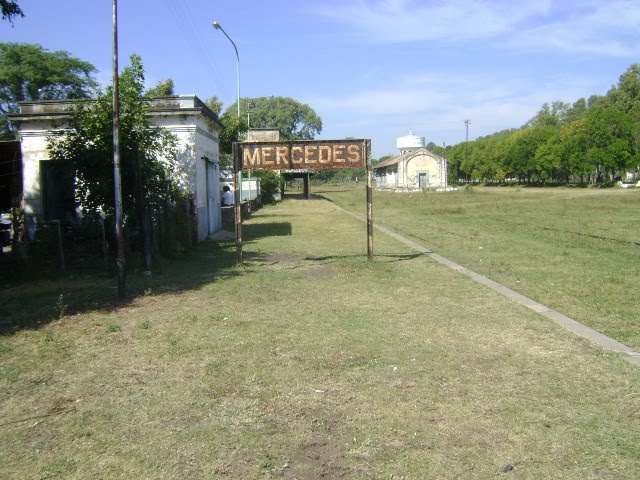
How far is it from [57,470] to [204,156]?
51.6 feet

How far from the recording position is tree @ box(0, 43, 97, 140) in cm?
4325

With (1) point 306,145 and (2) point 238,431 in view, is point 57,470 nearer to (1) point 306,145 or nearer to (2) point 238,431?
(2) point 238,431

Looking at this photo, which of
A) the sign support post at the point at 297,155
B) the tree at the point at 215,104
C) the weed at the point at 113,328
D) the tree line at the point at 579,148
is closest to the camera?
the weed at the point at 113,328

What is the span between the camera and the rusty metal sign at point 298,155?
41.2 feet

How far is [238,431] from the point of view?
4.47 m

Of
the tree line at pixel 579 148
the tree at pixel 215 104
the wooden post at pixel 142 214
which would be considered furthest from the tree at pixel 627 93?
the wooden post at pixel 142 214

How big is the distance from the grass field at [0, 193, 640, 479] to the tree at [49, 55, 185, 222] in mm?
3958

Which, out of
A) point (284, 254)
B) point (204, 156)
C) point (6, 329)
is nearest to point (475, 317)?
point (6, 329)

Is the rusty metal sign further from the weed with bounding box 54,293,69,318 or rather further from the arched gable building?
the arched gable building

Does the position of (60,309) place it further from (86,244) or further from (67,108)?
(67,108)

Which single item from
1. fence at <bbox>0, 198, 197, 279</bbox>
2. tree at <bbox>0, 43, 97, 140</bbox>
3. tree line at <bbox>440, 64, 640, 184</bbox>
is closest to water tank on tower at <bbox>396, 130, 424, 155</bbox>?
tree line at <bbox>440, 64, 640, 184</bbox>

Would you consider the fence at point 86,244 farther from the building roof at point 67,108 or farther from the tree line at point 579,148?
the tree line at point 579,148

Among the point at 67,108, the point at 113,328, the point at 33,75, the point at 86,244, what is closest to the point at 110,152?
the point at 86,244

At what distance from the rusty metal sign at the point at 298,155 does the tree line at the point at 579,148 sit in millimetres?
61261
